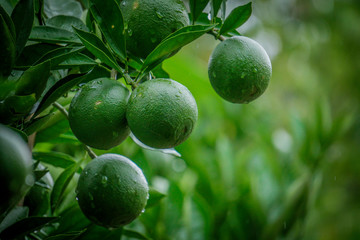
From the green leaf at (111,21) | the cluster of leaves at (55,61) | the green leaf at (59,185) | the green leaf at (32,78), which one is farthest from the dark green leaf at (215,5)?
the green leaf at (59,185)

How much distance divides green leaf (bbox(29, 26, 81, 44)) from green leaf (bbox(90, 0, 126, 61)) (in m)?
0.06

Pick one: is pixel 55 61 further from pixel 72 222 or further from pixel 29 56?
pixel 72 222

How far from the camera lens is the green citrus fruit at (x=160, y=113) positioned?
0.46 meters

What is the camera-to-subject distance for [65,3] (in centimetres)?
73

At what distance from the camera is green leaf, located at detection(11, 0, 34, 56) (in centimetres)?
50

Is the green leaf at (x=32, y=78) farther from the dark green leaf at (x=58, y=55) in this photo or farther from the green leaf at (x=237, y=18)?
the green leaf at (x=237, y=18)

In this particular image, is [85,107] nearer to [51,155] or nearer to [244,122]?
[51,155]

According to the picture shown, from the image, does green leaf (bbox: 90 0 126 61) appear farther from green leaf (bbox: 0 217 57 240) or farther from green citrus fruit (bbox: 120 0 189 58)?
green leaf (bbox: 0 217 57 240)

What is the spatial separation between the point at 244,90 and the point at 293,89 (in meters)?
4.28

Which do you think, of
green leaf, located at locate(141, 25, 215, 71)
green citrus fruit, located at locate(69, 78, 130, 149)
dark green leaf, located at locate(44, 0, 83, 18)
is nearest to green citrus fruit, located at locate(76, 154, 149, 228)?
green citrus fruit, located at locate(69, 78, 130, 149)

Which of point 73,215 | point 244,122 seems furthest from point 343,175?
point 73,215

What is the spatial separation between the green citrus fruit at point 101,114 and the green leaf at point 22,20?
10cm

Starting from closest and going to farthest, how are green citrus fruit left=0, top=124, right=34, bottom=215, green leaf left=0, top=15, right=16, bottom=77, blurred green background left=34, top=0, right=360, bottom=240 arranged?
green citrus fruit left=0, top=124, right=34, bottom=215
green leaf left=0, top=15, right=16, bottom=77
blurred green background left=34, top=0, right=360, bottom=240

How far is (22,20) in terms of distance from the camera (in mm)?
501
